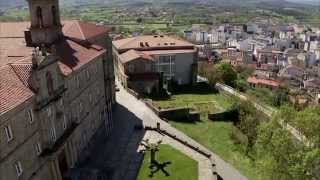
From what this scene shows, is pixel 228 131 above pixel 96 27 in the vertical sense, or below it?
below

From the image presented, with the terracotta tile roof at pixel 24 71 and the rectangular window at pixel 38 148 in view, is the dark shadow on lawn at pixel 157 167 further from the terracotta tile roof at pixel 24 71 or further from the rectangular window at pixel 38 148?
the terracotta tile roof at pixel 24 71

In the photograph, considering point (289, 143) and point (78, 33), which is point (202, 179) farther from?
point (78, 33)

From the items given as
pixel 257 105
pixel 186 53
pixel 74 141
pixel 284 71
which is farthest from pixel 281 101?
pixel 284 71

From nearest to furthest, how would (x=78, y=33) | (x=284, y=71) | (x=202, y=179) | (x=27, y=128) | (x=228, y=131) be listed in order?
(x=27, y=128) → (x=202, y=179) → (x=78, y=33) → (x=228, y=131) → (x=284, y=71)

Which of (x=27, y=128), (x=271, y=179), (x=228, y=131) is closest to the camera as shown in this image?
(x=27, y=128)

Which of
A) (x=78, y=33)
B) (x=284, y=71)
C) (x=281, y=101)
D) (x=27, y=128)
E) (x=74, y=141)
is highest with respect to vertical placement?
(x=78, y=33)

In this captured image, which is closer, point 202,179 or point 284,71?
point 202,179

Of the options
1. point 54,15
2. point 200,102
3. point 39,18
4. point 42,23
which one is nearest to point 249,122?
point 200,102

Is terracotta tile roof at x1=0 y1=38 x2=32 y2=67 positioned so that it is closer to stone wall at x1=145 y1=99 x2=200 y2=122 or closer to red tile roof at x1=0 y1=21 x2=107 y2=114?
red tile roof at x1=0 y1=21 x2=107 y2=114
